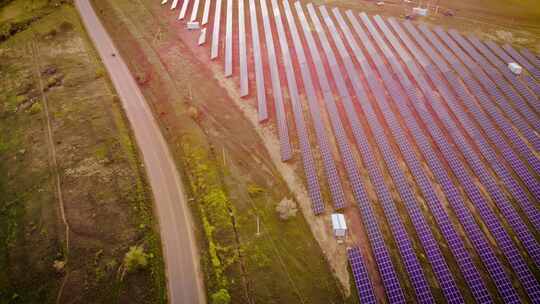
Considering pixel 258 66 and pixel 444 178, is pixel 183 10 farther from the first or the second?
pixel 444 178

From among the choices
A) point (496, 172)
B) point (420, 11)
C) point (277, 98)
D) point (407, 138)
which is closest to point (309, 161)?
point (277, 98)

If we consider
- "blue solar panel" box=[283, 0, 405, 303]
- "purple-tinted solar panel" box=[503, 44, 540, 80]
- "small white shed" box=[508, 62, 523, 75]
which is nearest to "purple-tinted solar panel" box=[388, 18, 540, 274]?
"small white shed" box=[508, 62, 523, 75]

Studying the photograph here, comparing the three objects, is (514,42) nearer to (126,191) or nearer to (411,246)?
(411,246)

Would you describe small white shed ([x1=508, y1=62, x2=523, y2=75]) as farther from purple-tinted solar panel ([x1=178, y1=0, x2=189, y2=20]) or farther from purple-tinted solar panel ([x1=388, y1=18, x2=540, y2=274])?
purple-tinted solar panel ([x1=178, y1=0, x2=189, y2=20])

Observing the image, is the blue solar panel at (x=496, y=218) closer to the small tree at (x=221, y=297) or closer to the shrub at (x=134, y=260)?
the small tree at (x=221, y=297)

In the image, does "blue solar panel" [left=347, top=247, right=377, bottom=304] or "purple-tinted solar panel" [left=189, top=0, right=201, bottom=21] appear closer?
"blue solar panel" [left=347, top=247, right=377, bottom=304]
